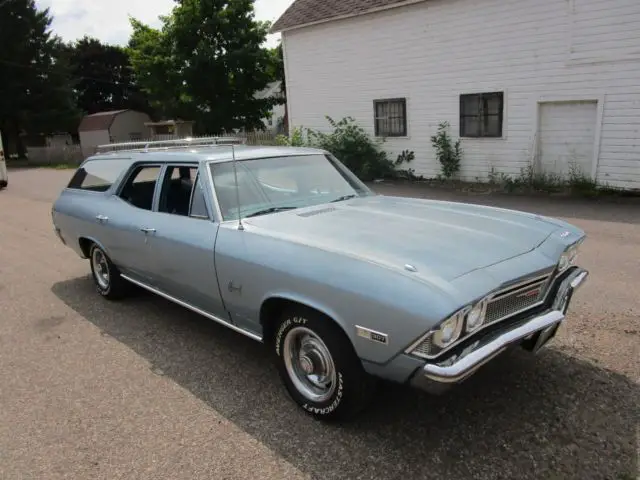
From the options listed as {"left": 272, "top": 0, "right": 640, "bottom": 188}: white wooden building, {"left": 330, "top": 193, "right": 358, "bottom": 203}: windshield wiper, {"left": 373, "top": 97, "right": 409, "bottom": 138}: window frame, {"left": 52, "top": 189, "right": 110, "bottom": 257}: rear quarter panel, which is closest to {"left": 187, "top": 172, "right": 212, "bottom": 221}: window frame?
{"left": 330, "top": 193, "right": 358, "bottom": 203}: windshield wiper

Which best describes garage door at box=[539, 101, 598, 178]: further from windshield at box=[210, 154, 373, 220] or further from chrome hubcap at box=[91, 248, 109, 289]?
chrome hubcap at box=[91, 248, 109, 289]

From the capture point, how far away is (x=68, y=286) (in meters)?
5.92

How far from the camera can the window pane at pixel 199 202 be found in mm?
3805

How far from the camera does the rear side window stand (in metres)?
5.16

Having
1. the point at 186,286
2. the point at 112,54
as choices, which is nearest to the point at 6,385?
the point at 186,286

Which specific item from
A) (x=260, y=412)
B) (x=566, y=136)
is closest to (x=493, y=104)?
(x=566, y=136)

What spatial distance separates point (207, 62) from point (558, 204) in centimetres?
2247

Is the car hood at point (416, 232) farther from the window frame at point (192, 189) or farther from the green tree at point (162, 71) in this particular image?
the green tree at point (162, 71)

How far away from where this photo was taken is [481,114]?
12.6m

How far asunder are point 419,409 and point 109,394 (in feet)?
6.68

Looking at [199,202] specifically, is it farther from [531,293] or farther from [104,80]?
[104,80]

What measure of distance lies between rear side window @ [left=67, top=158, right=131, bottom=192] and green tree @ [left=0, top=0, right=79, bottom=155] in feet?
111

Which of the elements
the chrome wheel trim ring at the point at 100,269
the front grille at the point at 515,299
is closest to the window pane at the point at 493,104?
the chrome wheel trim ring at the point at 100,269

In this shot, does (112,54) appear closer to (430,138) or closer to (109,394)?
(430,138)
